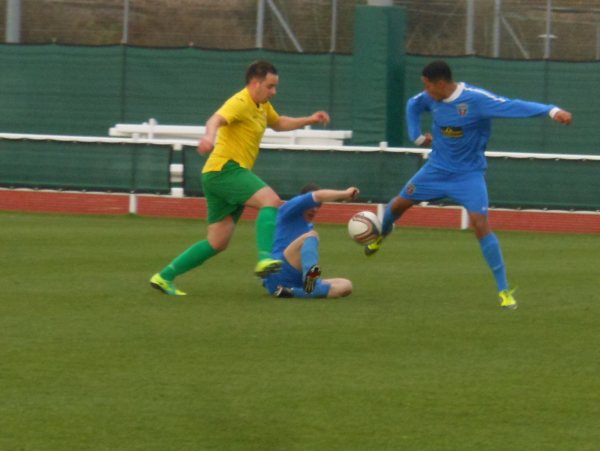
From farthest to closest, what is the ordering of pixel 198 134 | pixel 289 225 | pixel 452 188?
pixel 198 134, pixel 289 225, pixel 452 188

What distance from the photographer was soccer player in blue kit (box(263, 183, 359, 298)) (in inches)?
424

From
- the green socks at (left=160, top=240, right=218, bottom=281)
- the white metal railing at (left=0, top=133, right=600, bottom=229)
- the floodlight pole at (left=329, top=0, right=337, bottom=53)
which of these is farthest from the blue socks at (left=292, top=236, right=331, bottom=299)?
the floodlight pole at (left=329, top=0, right=337, bottom=53)

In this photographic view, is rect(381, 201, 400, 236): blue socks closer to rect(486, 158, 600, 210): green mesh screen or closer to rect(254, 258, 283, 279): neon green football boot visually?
rect(254, 258, 283, 279): neon green football boot

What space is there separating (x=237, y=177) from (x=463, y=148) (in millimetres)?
1703

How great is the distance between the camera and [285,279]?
11.0m

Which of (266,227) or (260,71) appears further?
(260,71)

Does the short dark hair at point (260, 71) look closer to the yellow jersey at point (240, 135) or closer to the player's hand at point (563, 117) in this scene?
the yellow jersey at point (240, 135)

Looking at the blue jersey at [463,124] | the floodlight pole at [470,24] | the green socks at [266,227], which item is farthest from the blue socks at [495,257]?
the floodlight pole at [470,24]

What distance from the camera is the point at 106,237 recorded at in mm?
16203

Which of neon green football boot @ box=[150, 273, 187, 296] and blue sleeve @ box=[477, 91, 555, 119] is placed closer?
blue sleeve @ box=[477, 91, 555, 119]

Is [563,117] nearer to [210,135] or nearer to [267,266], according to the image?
[267,266]

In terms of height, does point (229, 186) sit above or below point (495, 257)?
above

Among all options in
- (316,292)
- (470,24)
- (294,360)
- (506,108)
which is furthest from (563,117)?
(470,24)

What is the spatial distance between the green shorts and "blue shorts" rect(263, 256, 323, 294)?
1.87 feet
